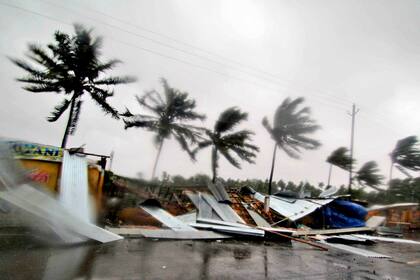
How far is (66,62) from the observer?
11.5m

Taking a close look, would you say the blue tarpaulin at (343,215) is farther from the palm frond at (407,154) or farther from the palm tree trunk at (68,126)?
the palm frond at (407,154)

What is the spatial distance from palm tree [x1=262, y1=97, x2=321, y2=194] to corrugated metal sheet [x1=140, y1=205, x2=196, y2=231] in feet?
39.2

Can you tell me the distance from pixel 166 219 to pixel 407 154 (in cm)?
2651

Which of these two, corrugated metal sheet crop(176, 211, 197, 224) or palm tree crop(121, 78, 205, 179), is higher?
palm tree crop(121, 78, 205, 179)

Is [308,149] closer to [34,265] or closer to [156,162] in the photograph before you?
[156,162]

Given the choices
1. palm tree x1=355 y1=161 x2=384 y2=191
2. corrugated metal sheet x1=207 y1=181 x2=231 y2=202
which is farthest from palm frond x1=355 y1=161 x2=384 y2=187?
corrugated metal sheet x1=207 y1=181 x2=231 y2=202

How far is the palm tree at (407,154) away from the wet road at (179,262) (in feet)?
72.7

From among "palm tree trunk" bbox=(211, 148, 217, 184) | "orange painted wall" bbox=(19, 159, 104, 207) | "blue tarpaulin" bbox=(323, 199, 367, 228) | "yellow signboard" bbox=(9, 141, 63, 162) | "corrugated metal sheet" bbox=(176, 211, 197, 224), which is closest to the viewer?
"yellow signboard" bbox=(9, 141, 63, 162)

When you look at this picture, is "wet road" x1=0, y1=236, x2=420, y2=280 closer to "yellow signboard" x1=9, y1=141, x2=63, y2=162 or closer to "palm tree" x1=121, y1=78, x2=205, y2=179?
"yellow signboard" x1=9, y1=141, x2=63, y2=162

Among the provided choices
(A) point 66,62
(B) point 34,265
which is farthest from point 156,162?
(B) point 34,265

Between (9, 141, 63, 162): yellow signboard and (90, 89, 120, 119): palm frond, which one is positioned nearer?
(9, 141, 63, 162): yellow signboard

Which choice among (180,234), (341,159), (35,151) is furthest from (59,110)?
(341,159)

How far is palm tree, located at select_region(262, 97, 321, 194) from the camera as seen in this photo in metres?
19.1

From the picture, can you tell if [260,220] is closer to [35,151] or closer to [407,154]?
[35,151]
